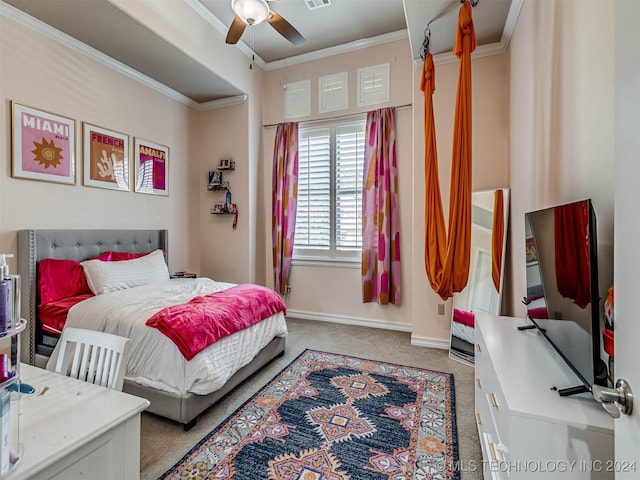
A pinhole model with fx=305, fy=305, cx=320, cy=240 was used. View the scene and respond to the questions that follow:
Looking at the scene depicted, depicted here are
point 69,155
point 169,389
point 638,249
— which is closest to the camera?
point 638,249

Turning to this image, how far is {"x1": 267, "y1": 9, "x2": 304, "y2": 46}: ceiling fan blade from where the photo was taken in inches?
91.4

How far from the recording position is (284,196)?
3.96m

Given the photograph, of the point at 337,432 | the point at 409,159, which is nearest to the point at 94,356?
the point at 337,432

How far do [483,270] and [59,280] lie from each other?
3.63 metres

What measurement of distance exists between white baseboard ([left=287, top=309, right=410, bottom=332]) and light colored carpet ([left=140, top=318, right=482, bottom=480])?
0.08 meters

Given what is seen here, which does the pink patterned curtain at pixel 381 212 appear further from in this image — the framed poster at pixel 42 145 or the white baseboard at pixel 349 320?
the framed poster at pixel 42 145

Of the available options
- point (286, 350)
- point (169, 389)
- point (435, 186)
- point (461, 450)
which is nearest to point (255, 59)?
point (435, 186)

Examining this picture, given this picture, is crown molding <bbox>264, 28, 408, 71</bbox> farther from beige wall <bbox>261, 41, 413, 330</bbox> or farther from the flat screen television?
the flat screen television

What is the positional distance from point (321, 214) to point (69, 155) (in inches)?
103

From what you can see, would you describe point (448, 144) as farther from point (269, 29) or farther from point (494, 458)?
point (494, 458)

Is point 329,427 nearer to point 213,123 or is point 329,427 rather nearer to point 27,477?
point 27,477

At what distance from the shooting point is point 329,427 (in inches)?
71.8

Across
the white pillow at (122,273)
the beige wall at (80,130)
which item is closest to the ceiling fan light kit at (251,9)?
the beige wall at (80,130)

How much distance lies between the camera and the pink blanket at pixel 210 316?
1.79 metres
